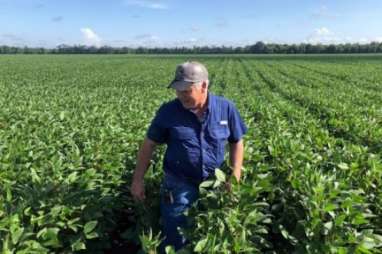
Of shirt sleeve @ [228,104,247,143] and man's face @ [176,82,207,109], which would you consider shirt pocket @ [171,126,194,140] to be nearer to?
man's face @ [176,82,207,109]

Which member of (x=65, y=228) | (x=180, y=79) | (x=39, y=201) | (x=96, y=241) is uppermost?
(x=180, y=79)

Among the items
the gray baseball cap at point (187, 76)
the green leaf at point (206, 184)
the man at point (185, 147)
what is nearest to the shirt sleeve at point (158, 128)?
the man at point (185, 147)

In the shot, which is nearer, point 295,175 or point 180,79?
point 180,79

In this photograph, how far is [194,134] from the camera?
3.91m

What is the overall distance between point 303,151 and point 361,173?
74 centimetres

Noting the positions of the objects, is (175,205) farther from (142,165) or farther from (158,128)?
(158,128)

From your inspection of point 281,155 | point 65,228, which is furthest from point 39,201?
point 281,155

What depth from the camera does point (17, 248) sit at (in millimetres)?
3051

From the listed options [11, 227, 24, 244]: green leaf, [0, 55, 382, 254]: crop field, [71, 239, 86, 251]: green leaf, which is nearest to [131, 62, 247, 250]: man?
[0, 55, 382, 254]: crop field

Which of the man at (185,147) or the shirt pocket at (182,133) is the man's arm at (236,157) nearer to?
the man at (185,147)

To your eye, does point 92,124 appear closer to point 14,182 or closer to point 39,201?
point 14,182

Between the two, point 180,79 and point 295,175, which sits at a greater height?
point 180,79

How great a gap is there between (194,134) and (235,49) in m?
143

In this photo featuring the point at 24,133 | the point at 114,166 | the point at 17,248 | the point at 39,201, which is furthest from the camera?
the point at 24,133
